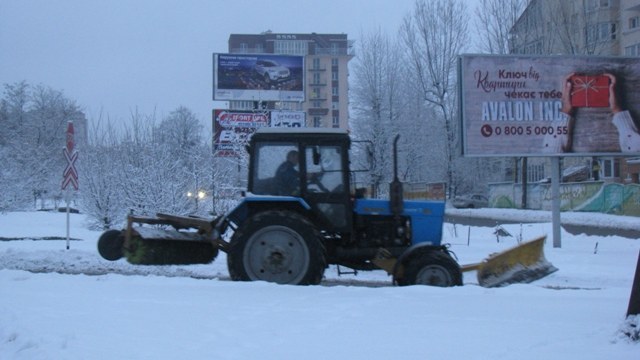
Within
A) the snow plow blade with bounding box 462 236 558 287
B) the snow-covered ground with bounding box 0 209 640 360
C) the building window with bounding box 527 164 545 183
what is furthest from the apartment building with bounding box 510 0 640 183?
the snow-covered ground with bounding box 0 209 640 360

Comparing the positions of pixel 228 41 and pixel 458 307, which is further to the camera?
pixel 228 41

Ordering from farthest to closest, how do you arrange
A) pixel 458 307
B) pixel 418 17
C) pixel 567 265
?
pixel 418 17, pixel 567 265, pixel 458 307

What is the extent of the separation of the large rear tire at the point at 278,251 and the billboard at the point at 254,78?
29260mm

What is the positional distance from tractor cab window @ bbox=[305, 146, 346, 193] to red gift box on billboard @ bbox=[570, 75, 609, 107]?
10607 mm

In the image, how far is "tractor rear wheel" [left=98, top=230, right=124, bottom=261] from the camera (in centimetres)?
939

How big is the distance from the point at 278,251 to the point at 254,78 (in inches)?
1190

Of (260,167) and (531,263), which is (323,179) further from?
(531,263)

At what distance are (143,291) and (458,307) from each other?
3486 millimetres

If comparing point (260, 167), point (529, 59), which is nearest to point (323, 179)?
point (260, 167)

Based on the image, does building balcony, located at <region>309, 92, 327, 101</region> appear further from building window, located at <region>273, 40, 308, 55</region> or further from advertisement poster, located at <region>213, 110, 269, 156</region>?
advertisement poster, located at <region>213, 110, 269, 156</region>

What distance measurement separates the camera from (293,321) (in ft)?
19.2

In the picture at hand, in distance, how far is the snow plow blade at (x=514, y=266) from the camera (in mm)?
9273

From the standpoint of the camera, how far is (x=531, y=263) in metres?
9.96

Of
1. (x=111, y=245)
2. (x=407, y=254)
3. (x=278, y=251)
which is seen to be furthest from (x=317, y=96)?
(x=278, y=251)
